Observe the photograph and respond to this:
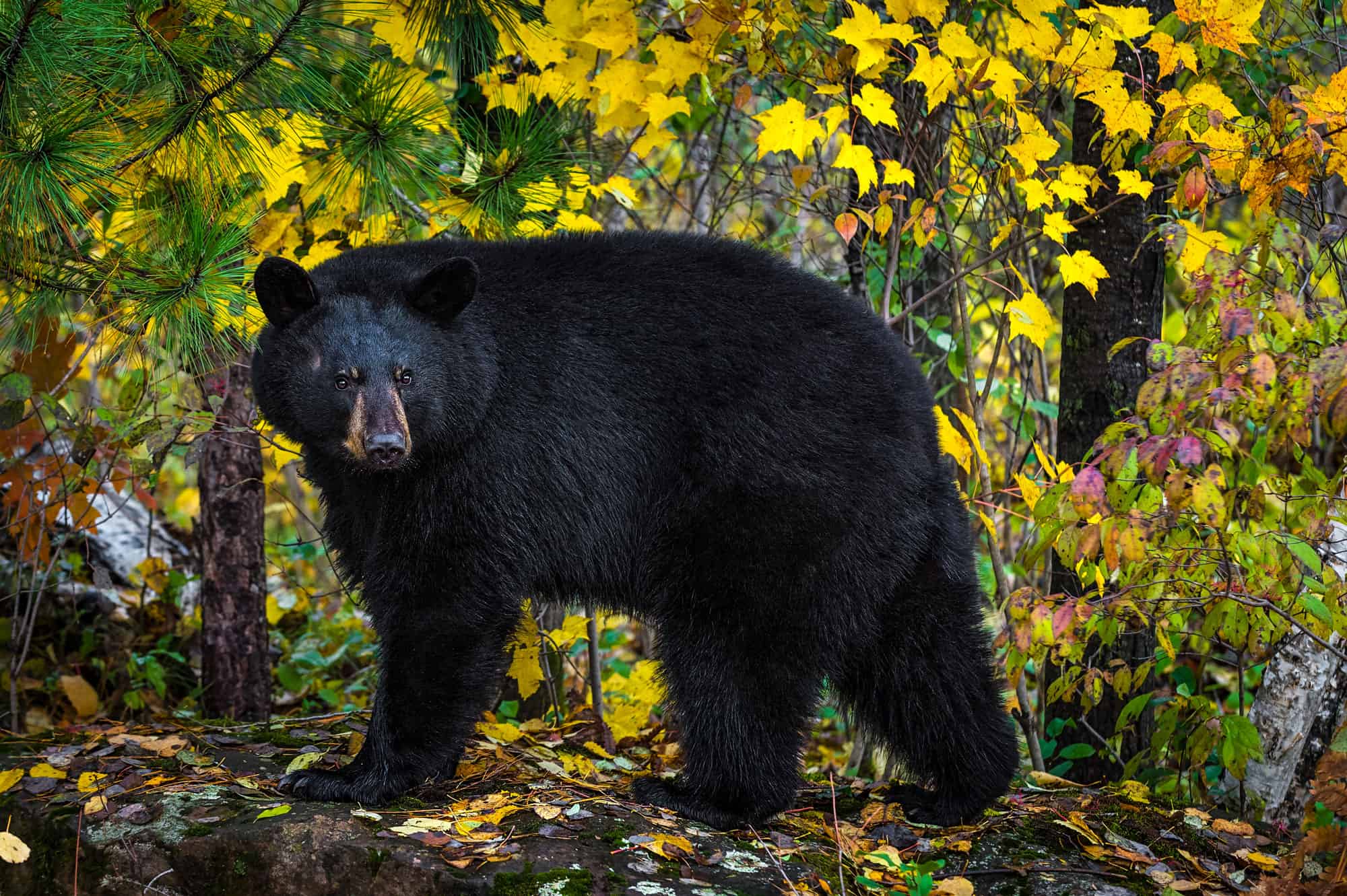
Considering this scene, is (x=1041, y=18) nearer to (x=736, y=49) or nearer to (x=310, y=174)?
(x=736, y=49)

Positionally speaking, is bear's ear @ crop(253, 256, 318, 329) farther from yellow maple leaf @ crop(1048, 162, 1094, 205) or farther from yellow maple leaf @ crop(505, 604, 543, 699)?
yellow maple leaf @ crop(1048, 162, 1094, 205)

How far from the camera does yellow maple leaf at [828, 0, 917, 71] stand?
372cm

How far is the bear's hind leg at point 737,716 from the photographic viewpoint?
12.0 ft

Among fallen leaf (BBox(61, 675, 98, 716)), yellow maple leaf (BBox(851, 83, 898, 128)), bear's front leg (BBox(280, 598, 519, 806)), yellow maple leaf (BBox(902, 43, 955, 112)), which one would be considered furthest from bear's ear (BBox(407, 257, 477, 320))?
fallen leaf (BBox(61, 675, 98, 716))

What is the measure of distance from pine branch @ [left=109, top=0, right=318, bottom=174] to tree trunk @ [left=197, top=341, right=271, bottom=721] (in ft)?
5.17

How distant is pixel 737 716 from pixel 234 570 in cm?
250

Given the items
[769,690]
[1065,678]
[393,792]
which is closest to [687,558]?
[769,690]

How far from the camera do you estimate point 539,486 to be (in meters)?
3.74

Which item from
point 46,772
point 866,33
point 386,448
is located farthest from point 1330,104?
point 46,772

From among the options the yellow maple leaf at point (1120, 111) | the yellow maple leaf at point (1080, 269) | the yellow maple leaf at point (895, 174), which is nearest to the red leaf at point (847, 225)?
the yellow maple leaf at point (895, 174)

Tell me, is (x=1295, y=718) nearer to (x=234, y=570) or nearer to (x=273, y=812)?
(x=273, y=812)

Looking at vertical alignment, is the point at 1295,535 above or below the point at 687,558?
above

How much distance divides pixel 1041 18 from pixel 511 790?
2936 millimetres

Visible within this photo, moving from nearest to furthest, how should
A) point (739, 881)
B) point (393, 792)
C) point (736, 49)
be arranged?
point (739, 881) < point (393, 792) < point (736, 49)
